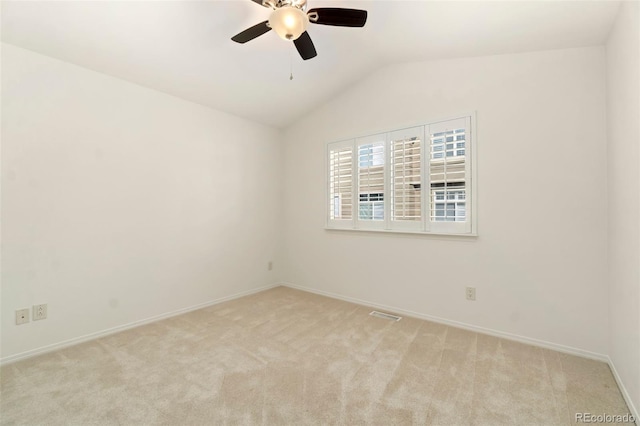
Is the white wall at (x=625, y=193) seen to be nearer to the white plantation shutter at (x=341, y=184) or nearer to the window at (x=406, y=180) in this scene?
the window at (x=406, y=180)

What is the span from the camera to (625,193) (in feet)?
5.98

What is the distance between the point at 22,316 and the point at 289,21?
3035 millimetres

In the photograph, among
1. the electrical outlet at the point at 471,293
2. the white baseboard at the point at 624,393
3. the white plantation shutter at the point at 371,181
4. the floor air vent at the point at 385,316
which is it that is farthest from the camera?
the white plantation shutter at the point at 371,181

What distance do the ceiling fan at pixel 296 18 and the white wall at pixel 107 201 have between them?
65.5 inches

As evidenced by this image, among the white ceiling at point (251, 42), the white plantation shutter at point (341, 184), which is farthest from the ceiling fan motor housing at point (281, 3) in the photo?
the white plantation shutter at point (341, 184)

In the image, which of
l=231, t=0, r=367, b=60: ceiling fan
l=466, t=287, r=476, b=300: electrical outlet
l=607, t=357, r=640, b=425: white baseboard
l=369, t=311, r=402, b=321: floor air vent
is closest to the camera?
l=607, t=357, r=640, b=425: white baseboard

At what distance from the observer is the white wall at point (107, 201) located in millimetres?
2260

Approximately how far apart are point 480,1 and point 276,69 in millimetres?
1921

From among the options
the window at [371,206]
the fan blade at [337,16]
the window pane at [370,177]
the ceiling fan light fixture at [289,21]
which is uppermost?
the fan blade at [337,16]

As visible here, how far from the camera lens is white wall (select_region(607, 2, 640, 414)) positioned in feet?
Result: 5.34

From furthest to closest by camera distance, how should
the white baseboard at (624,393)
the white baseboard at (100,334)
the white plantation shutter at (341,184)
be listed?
1. the white plantation shutter at (341,184)
2. the white baseboard at (100,334)
3. the white baseboard at (624,393)

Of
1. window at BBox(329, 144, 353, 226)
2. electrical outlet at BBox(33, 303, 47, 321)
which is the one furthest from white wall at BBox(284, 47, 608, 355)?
electrical outlet at BBox(33, 303, 47, 321)

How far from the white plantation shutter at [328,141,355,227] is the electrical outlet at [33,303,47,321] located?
3016mm

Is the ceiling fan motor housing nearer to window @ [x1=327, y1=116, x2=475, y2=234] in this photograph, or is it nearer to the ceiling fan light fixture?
the ceiling fan light fixture
